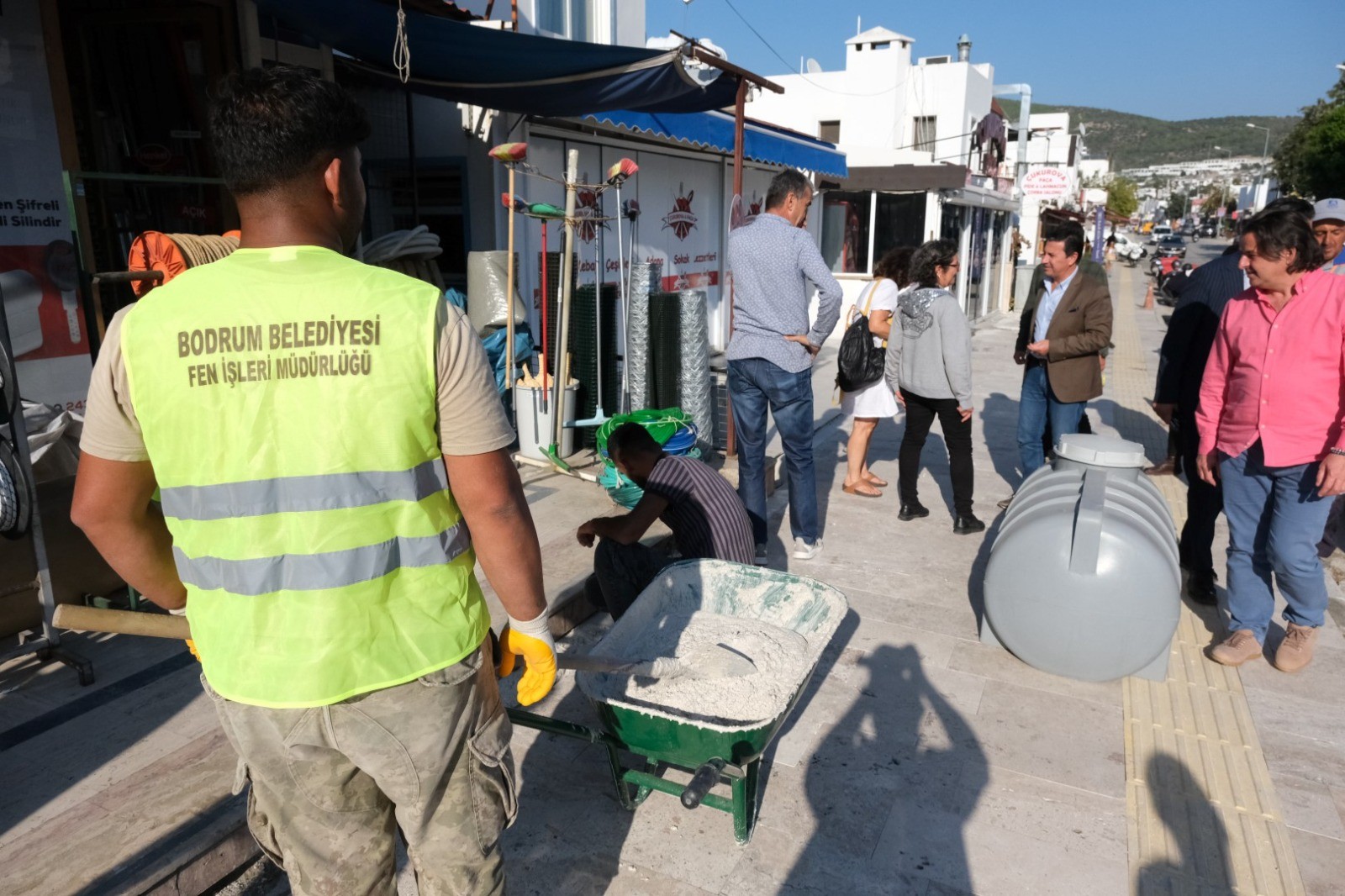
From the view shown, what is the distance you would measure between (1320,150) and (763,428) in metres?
40.2

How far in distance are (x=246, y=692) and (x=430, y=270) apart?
17.3ft

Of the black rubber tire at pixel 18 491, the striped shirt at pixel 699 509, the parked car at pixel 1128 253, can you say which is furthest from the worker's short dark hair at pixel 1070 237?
the parked car at pixel 1128 253

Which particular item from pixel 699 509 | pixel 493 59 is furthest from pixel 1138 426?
pixel 493 59

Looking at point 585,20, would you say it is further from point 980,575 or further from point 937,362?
point 980,575

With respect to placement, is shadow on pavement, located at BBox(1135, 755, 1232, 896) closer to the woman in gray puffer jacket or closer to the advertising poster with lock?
the woman in gray puffer jacket

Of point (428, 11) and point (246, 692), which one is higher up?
point (428, 11)

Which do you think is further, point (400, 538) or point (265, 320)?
point (400, 538)

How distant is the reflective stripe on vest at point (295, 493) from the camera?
5.02 feet

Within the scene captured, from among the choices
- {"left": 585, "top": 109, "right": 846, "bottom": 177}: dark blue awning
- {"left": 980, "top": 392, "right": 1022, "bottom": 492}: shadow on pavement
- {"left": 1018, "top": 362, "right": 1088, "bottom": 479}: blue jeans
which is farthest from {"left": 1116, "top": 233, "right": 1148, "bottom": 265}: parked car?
{"left": 1018, "top": 362, "right": 1088, "bottom": 479}: blue jeans

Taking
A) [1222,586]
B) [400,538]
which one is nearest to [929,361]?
[1222,586]

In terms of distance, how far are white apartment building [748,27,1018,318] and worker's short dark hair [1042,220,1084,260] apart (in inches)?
379

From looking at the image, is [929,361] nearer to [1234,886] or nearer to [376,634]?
[1234,886]

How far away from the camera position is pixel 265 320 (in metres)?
1.49

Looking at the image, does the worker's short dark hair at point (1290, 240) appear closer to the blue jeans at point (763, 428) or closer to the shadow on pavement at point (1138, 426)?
the blue jeans at point (763, 428)
